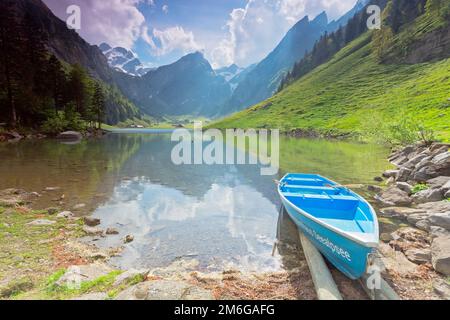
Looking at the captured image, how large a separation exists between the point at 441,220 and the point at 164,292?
1098 cm

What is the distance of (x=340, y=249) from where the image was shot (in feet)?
24.8

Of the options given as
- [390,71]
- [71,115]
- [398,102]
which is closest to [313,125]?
[398,102]

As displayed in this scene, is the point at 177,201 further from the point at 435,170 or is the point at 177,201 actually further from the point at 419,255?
the point at 435,170

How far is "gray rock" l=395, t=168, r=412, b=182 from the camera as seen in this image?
20261 millimetres

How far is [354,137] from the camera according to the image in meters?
73.9

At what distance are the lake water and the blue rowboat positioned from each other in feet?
5.61

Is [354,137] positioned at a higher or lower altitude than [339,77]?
lower

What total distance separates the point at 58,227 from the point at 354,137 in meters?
77.6

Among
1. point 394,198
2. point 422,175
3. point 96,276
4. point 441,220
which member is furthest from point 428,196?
point 96,276

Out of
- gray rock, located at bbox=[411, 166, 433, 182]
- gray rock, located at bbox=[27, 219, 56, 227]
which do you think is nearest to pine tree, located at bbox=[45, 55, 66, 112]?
gray rock, located at bbox=[27, 219, 56, 227]

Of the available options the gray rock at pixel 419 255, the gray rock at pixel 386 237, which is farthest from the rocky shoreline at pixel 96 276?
the gray rock at pixel 386 237

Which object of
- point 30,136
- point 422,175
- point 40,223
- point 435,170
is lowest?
point 40,223

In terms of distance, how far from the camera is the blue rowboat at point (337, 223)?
6.96 meters
